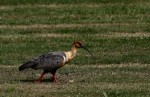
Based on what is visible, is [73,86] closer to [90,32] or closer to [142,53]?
[142,53]

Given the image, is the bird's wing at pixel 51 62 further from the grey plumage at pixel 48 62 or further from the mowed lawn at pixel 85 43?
the mowed lawn at pixel 85 43

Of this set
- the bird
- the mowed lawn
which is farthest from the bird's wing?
the mowed lawn

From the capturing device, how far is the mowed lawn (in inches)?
523

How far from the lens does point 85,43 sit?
66.3 ft

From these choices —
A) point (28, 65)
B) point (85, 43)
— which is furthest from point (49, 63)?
point (85, 43)

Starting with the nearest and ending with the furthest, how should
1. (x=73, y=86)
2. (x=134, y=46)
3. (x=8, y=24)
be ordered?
(x=73, y=86) → (x=134, y=46) → (x=8, y=24)

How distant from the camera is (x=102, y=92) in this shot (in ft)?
41.3

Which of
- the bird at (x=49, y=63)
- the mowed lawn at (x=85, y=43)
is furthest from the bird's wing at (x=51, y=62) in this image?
the mowed lawn at (x=85, y=43)

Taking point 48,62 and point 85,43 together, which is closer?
point 48,62

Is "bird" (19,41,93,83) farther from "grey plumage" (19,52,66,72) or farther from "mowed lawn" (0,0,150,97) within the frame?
"mowed lawn" (0,0,150,97)

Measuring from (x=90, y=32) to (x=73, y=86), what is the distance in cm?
962

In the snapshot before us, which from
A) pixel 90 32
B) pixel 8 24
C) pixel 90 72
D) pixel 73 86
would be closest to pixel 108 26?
pixel 90 32

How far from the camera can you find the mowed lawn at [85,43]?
43.5ft

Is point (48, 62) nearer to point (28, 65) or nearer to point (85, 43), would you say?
point (28, 65)
